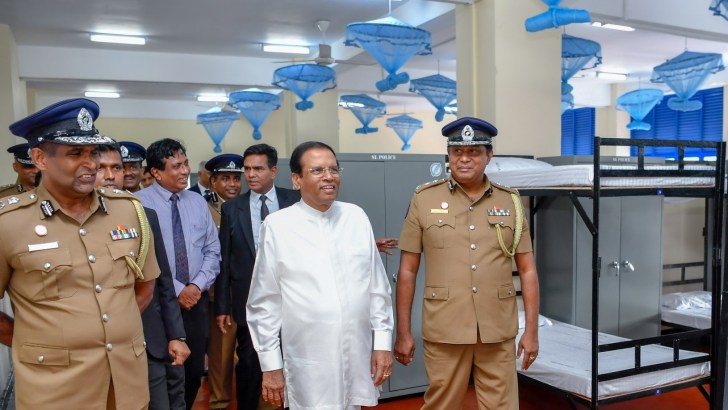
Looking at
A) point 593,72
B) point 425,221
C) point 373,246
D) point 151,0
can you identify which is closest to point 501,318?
point 425,221

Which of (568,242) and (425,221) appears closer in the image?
(425,221)

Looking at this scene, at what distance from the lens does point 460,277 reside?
2725mm

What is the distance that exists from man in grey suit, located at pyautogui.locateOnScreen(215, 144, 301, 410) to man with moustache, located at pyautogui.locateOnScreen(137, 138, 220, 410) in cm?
10

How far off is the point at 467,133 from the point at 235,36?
736 centimetres

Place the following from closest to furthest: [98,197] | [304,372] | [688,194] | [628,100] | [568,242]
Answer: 1. [98,197]
2. [304,372]
3. [688,194]
4. [568,242]
5. [628,100]

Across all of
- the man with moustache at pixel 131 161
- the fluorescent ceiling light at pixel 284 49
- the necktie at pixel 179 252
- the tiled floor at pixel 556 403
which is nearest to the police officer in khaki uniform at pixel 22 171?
the man with moustache at pixel 131 161

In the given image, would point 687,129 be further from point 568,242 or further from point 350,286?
point 350,286

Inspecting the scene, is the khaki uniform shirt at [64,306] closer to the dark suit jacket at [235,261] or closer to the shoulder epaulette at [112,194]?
the shoulder epaulette at [112,194]

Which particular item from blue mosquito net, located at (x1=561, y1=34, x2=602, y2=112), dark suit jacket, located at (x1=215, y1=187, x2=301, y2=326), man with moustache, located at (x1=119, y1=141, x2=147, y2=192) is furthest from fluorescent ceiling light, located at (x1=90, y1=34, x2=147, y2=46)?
dark suit jacket, located at (x1=215, y1=187, x2=301, y2=326)

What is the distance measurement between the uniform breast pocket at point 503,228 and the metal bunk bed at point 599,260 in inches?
26.4

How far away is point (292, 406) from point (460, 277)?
39.8 inches

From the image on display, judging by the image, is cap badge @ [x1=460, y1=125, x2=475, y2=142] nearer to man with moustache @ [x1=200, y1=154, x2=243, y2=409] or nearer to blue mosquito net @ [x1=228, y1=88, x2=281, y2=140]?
man with moustache @ [x1=200, y1=154, x2=243, y2=409]

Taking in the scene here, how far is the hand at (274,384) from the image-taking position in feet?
7.25

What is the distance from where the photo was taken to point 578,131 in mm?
14906
